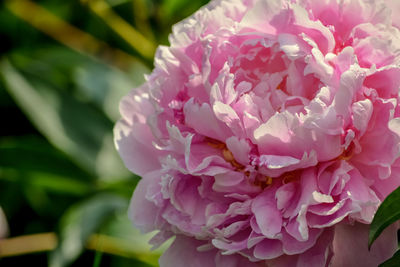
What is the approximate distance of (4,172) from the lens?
3.43 feet

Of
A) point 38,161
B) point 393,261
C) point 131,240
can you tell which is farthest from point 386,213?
point 38,161

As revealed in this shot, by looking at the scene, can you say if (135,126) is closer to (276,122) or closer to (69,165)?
(276,122)

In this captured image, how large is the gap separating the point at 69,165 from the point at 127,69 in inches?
10.7

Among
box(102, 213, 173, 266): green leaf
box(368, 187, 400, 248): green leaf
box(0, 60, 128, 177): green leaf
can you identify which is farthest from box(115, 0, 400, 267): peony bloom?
box(0, 60, 128, 177): green leaf

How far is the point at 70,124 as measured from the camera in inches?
40.8

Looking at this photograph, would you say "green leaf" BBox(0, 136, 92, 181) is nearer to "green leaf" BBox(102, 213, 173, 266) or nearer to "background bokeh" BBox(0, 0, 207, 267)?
"background bokeh" BBox(0, 0, 207, 267)

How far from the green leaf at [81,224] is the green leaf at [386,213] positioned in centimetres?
48

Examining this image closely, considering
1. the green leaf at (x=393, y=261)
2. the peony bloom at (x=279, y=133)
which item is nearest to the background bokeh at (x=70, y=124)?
the peony bloom at (x=279, y=133)

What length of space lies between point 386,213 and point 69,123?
0.65 metres

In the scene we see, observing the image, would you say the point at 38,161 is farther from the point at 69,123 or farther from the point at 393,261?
the point at 393,261

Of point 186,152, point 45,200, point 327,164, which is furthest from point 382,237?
point 45,200

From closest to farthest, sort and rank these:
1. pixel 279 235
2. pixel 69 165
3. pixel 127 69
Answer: pixel 279 235
pixel 69 165
pixel 127 69

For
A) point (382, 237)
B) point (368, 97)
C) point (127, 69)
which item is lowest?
point (382, 237)

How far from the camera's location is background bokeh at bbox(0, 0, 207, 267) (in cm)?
92
